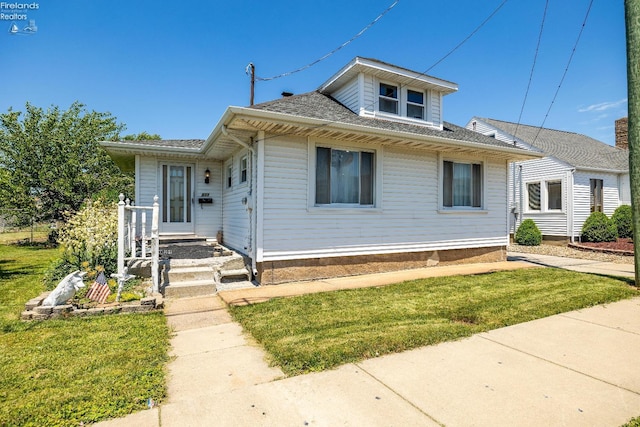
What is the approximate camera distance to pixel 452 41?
8.38 meters

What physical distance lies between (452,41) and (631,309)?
21.9 ft

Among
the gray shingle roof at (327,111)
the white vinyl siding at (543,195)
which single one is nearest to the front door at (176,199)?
the gray shingle roof at (327,111)

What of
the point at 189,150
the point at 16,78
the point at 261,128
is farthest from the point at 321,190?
the point at 16,78

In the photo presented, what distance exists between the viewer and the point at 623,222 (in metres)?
14.6

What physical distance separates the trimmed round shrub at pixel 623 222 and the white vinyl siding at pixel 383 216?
8566mm

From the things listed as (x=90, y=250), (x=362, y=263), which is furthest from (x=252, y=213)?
(x=90, y=250)

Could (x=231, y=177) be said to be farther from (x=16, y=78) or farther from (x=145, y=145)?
(x=16, y=78)

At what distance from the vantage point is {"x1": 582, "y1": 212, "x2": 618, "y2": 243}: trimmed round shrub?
14.0 m

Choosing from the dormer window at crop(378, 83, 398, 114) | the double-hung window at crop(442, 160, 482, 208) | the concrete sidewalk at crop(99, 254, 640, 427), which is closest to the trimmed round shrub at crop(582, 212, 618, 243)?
the double-hung window at crop(442, 160, 482, 208)

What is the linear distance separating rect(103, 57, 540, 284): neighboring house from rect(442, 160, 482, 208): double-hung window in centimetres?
3

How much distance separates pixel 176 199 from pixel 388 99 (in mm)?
6706

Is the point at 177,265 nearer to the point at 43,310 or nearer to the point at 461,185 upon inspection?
the point at 43,310

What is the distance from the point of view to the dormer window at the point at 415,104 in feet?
32.6

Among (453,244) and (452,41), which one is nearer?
(452,41)
